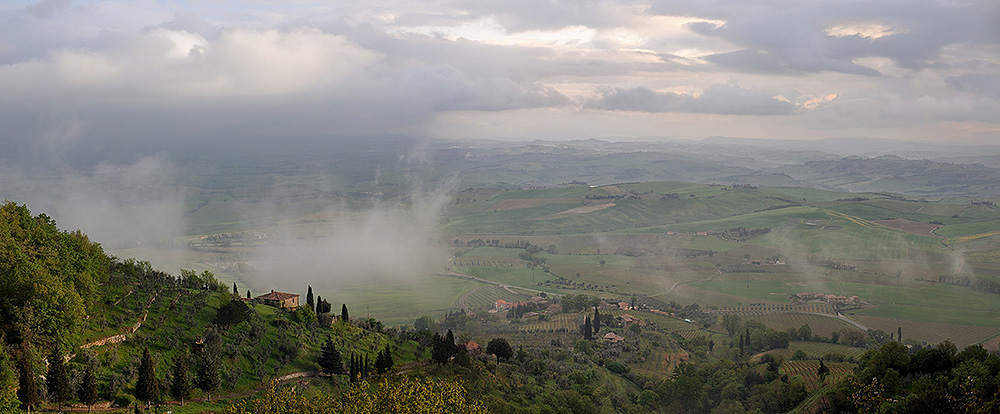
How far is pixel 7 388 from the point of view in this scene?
24.3m

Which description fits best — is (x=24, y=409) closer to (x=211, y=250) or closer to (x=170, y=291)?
(x=170, y=291)

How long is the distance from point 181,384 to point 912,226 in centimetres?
18686

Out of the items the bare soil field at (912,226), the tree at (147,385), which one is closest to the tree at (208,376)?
the tree at (147,385)

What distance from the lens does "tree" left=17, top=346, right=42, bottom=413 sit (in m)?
26.0

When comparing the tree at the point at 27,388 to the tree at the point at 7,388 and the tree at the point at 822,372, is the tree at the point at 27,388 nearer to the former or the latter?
the tree at the point at 7,388

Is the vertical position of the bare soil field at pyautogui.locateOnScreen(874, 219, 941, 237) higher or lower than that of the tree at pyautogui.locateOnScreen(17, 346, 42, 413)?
lower

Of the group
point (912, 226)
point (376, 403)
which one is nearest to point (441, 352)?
point (376, 403)

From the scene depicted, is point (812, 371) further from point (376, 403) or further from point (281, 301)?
point (376, 403)

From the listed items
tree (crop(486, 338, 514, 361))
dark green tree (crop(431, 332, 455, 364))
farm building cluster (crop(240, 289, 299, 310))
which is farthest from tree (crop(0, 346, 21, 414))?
tree (crop(486, 338, 514, 361))

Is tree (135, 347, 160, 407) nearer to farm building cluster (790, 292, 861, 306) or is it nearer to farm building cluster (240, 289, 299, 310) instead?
farm building cluster (240, 289, 299, 310)

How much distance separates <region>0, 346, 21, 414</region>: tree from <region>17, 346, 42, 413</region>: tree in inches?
13.2

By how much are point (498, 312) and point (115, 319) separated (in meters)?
71.1

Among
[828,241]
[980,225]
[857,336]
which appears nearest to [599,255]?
[828,241]

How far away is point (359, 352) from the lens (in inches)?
1860
